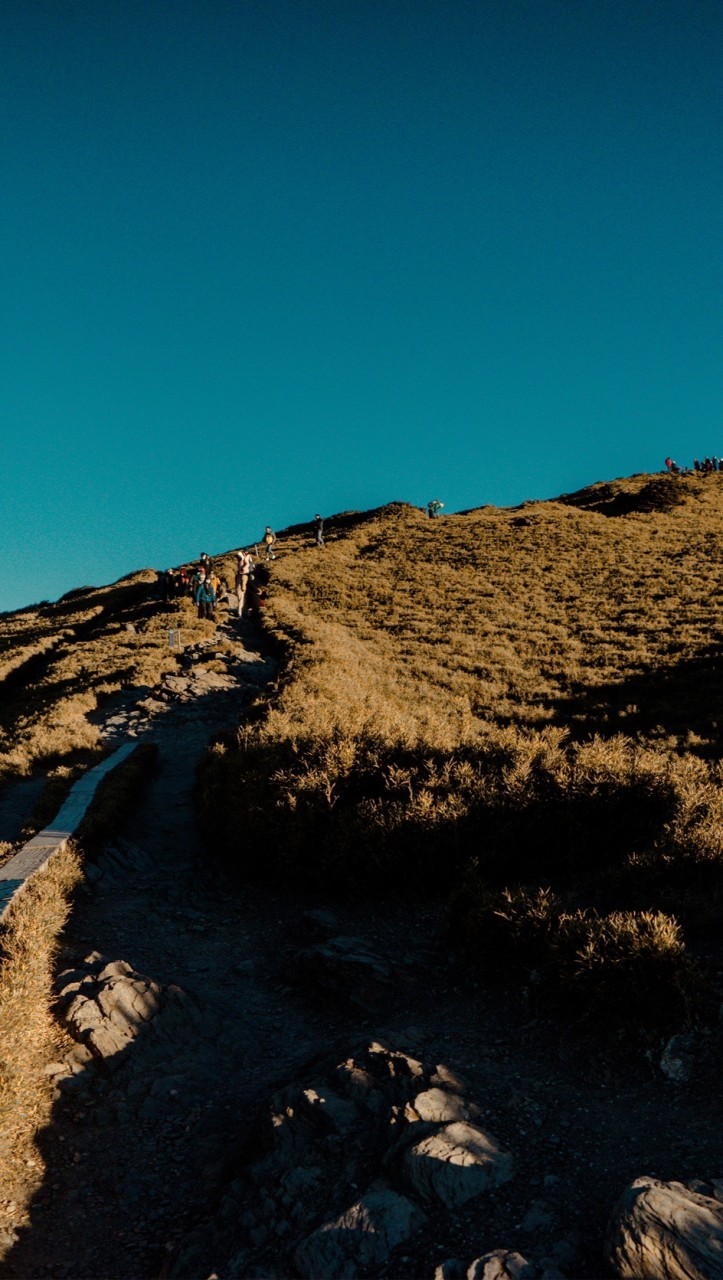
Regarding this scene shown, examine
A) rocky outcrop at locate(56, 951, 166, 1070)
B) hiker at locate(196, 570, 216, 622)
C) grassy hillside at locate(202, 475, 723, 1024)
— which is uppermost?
hiker at locate(196, 570, 216, 622)

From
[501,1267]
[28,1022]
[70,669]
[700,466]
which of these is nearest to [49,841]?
[28,1022]

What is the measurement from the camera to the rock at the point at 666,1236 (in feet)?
11.1

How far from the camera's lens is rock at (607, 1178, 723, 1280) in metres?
3.38

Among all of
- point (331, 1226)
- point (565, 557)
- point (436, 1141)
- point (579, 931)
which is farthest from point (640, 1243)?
point (565, 557)

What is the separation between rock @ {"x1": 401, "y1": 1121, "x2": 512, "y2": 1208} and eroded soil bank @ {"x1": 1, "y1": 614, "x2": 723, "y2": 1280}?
103mm

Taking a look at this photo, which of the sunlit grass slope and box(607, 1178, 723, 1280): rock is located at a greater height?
the sunlit grass slope

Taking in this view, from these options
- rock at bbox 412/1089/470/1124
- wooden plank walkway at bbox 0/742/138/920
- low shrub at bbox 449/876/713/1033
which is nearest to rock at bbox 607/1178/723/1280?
rock at bbox 412/1089/470/1124

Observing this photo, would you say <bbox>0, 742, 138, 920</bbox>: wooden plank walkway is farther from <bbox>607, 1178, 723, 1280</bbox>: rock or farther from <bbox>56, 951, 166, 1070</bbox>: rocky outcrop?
<bbox>607, 1178, 723, 1280</bbox>: rock

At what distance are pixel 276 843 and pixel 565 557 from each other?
39305mm

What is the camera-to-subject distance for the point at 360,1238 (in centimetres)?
407

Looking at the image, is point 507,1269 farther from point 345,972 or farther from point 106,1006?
point 106,1006

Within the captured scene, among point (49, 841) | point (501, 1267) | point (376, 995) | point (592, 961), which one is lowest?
point (376, 995)

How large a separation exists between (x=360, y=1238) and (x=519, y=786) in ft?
20.3

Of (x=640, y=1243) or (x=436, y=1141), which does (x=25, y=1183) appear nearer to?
(x=436, y=1141)
